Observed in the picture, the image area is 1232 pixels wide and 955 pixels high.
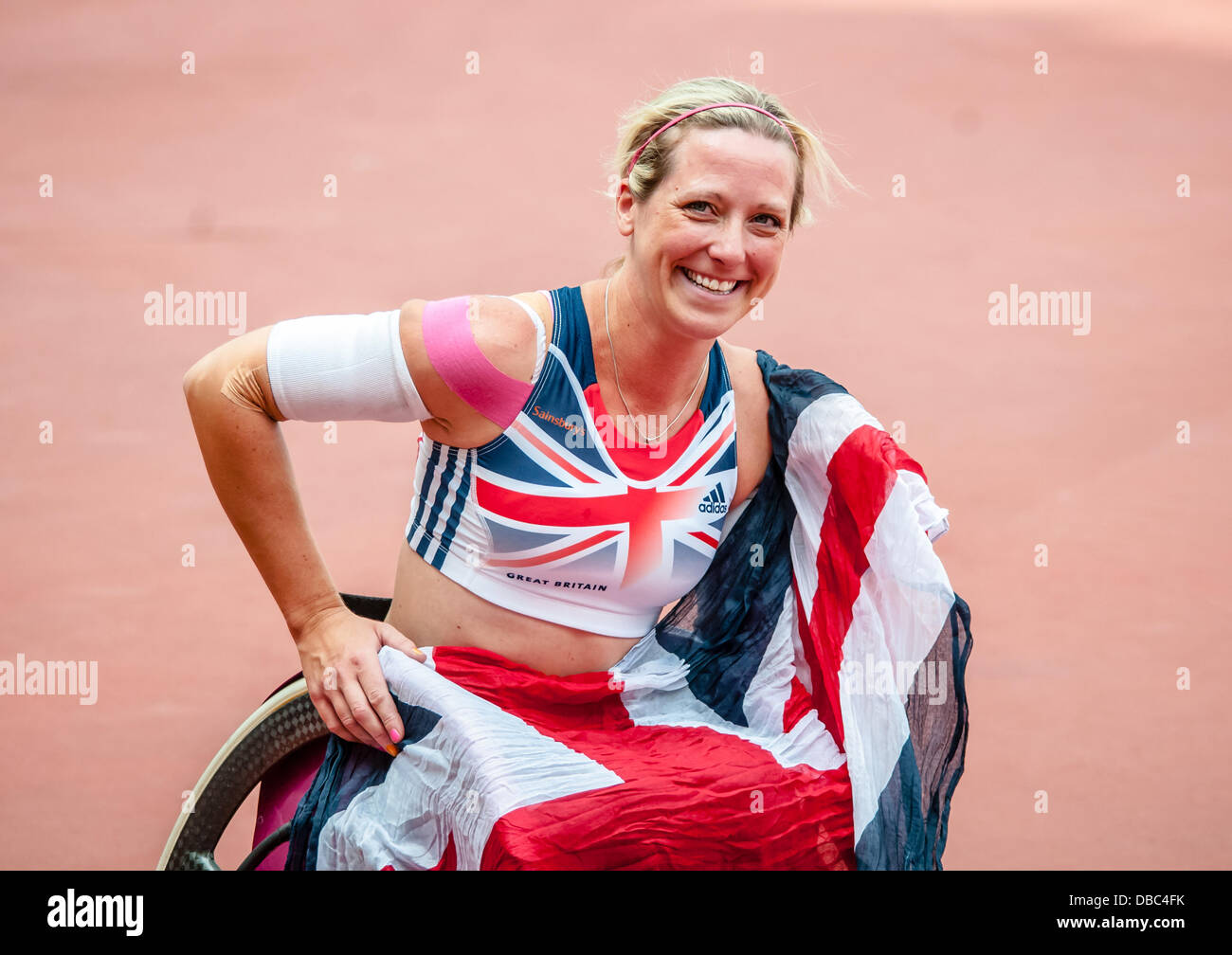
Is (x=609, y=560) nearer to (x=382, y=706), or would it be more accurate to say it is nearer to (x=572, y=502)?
(x=572, y=502)

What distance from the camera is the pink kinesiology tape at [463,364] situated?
6.24ft

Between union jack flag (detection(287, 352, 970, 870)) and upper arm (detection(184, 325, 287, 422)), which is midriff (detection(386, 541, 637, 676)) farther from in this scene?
upper arm (detection(184, 325, 287, 422))

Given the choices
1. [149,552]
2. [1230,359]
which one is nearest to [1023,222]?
[1230,359]

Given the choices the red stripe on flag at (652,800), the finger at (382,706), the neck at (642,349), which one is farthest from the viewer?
the neck at (642,349)

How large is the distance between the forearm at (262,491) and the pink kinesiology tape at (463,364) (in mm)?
264

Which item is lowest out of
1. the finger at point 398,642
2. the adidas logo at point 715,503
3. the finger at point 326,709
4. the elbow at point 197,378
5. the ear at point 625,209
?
the finger at point 326,709

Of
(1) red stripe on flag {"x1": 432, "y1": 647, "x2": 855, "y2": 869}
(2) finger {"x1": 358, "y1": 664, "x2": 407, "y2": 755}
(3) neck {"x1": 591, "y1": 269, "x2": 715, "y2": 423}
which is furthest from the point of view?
(3) neck {"x1": 591, "y1": 269, "x2": 715, "y2": 423}

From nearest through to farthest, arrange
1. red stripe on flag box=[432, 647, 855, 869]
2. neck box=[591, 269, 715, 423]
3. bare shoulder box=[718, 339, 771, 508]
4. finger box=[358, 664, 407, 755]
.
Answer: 1. red stripe on flag box=[432, 647, 855, 869]
2. finger box=[358, 664, 407, 755]
3. neck box=[591, 269, 715, 423]
4. bare shoulder box=[718, 339, 771, 508]

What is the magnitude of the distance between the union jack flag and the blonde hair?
1.18ft

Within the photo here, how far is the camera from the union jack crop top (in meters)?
2.04

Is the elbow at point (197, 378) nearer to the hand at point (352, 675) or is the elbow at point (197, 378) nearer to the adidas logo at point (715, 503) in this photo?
the hand at point (352, 675)

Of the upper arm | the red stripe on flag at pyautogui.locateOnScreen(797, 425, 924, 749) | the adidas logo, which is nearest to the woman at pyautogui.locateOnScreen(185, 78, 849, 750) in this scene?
the upper arm

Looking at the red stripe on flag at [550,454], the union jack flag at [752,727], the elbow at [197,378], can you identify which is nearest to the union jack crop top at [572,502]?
the red stripe on flag at [550,454]
